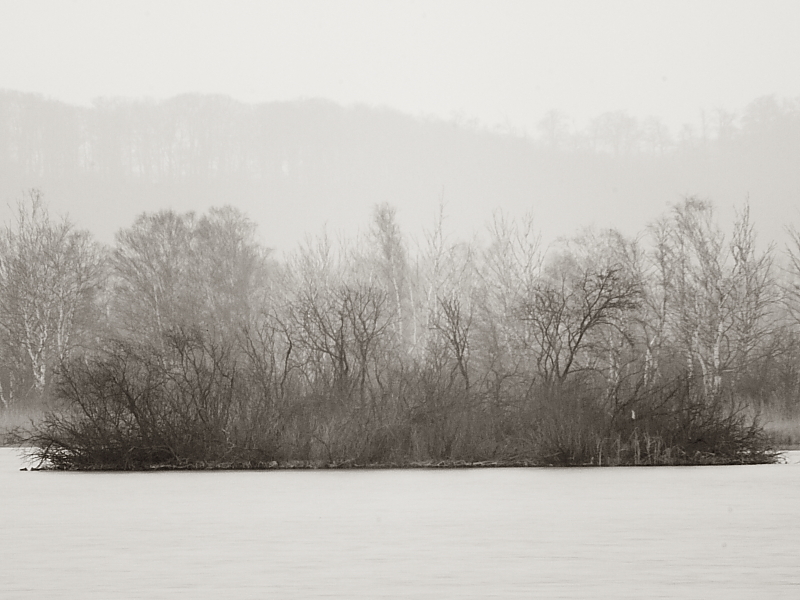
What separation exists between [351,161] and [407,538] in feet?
364

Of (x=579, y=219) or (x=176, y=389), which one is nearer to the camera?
(x=176, y=389)

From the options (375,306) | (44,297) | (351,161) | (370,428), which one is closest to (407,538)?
(370,428)

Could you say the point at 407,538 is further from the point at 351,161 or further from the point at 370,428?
the point at 351,161

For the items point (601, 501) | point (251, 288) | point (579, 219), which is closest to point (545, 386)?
point (601, 501)

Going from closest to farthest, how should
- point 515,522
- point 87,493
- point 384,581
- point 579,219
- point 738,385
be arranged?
point 384,581 < point 515,522 < point 87,493 < point 738,385 < point 579,219

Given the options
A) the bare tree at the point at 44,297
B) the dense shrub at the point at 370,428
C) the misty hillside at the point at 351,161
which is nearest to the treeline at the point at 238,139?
the misty hillside at the point at 351,161

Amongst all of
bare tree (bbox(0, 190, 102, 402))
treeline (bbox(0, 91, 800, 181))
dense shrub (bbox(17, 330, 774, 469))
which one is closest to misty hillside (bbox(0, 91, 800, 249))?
treeline (bbox(0, 91, 800, 181))

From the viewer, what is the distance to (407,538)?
45.7 feet

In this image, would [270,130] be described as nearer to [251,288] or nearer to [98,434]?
[251,288]

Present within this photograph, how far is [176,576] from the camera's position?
11.1m

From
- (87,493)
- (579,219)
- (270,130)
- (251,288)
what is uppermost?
(270,130)

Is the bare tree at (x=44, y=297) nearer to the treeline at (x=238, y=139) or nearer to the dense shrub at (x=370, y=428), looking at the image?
the dense shrub at (x=370, y=428)

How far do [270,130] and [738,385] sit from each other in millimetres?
86311

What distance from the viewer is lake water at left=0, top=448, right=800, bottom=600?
10422 millimetres
